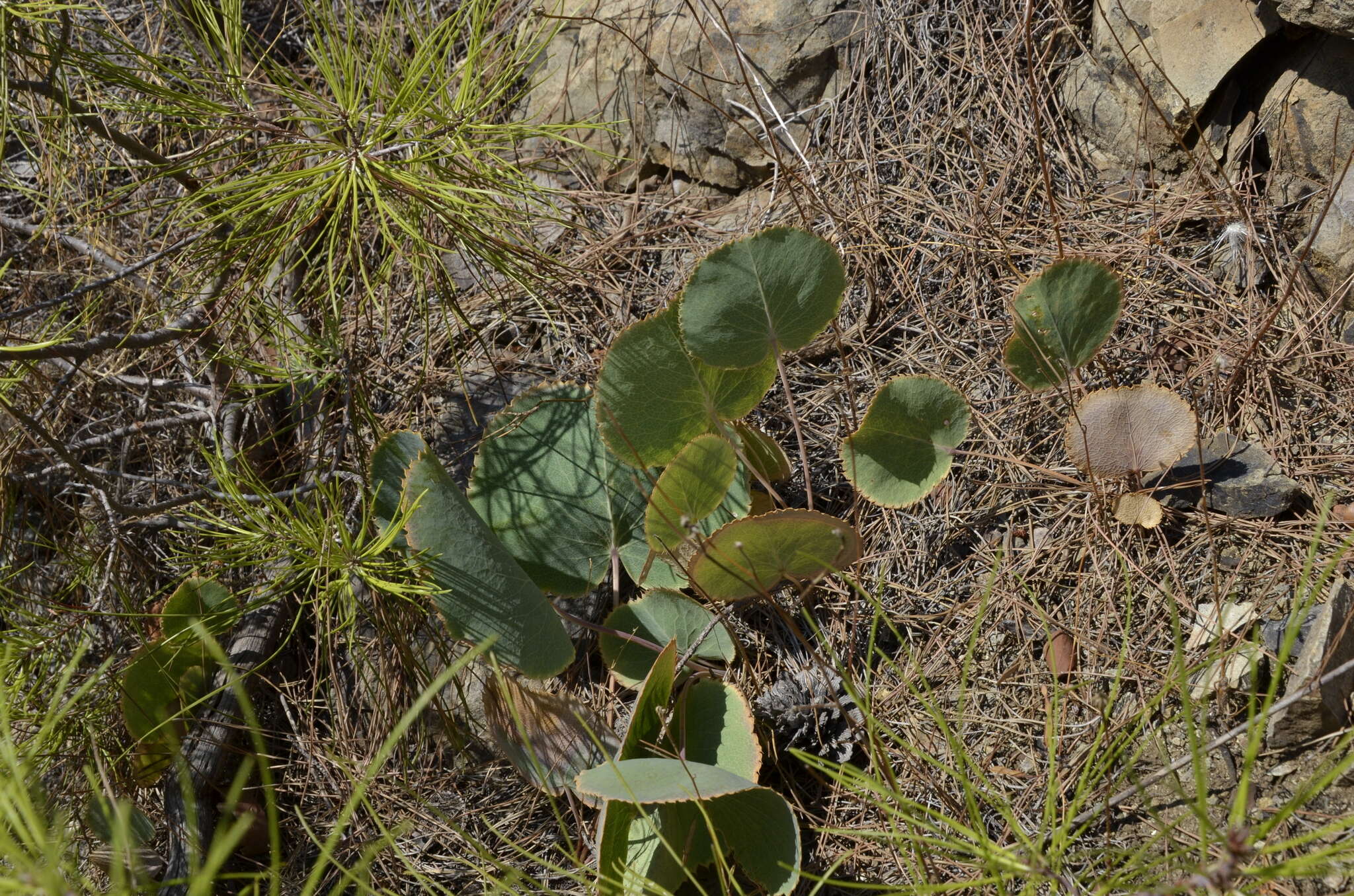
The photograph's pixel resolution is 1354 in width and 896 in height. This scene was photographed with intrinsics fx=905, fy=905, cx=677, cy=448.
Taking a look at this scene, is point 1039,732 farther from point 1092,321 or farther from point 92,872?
point 92,872

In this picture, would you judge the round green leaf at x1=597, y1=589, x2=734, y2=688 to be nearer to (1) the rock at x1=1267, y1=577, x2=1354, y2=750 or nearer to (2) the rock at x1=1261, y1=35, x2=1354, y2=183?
(1) the rock at x1=1267, y1=577, x2=1354, y2=750

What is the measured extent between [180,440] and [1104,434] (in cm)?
161

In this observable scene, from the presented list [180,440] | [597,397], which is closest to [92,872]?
[180,440]

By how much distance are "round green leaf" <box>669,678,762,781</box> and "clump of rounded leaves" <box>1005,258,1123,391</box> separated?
62 cm

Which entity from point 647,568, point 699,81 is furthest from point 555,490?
point 699,81

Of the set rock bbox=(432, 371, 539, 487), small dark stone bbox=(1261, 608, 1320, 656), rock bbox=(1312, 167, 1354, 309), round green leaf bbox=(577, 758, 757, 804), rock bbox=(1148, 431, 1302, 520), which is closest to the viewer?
round green leaf bbox=(577, 758, 757, 804)

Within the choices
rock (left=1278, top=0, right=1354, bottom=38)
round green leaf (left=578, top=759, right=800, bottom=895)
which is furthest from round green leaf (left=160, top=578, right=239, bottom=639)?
→ rock (left=1278, top=0, right=1354, bottom=38)

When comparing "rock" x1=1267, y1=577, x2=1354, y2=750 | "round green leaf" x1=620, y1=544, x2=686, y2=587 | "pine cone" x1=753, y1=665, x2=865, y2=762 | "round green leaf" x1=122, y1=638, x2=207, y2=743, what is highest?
"rock" x1=1267, y1=577, x2=1354, y2=750

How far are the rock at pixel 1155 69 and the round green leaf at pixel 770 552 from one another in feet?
2.83

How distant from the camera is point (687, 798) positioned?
0.97m

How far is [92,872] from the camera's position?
4.53ft

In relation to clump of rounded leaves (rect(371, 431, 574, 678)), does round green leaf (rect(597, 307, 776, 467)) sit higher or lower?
higher

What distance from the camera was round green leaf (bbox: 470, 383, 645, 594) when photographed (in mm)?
1361

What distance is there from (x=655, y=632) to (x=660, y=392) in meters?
0.34
